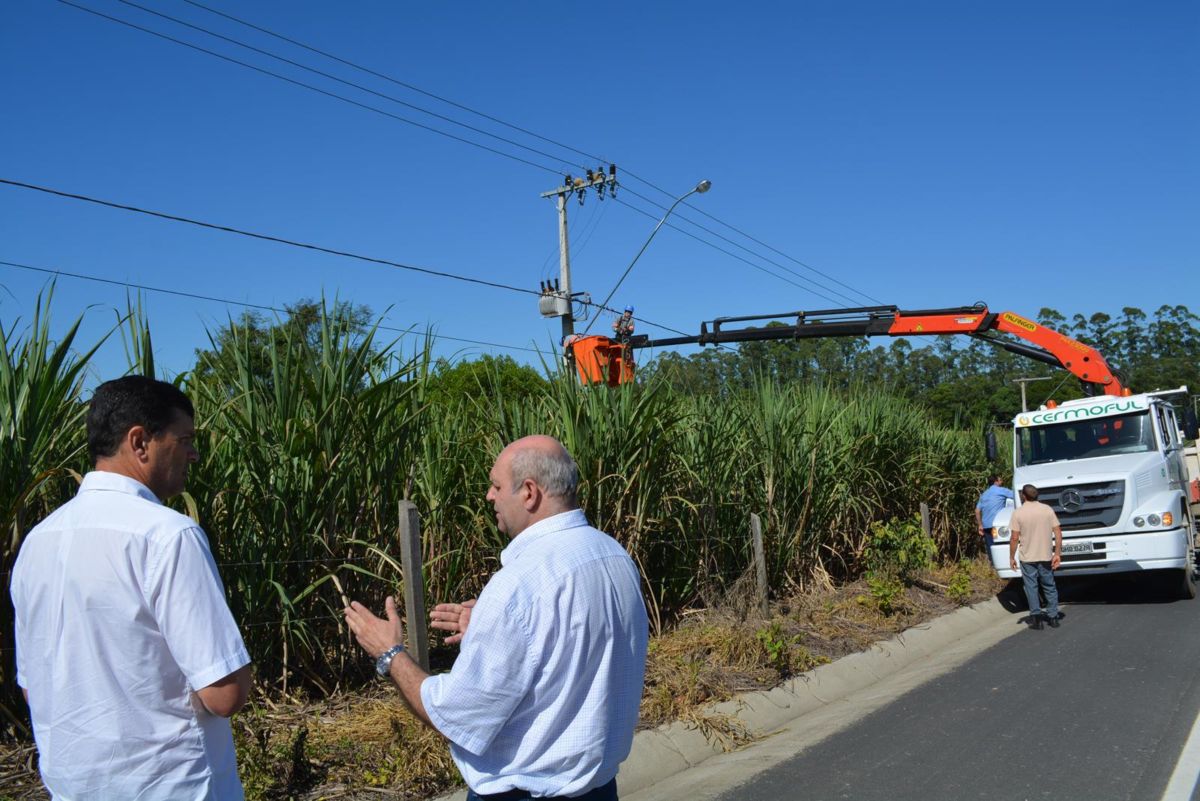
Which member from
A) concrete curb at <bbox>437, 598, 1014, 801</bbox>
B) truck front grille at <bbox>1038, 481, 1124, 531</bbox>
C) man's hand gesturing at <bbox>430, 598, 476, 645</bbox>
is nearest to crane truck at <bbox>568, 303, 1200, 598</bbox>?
truck front grille at <bbox>1038, 481, 1124, 531</bbox>

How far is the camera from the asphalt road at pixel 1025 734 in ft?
18.3

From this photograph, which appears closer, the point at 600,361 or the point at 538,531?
the point at 538,531

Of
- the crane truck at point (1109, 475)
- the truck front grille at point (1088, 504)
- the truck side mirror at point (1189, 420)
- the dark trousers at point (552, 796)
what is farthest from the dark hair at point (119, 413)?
the truck side mirror at point (1189, 420)

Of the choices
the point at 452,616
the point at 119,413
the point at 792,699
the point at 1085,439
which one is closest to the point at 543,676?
the point at 452,616

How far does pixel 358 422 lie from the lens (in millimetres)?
6375

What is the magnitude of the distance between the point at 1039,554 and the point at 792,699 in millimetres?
5438

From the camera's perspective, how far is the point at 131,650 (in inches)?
90.2

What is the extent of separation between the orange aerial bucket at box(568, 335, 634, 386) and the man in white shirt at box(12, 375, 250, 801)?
20.4ft

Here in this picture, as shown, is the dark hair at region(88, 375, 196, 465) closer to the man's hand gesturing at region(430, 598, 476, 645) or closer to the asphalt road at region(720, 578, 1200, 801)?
the man's hand gesturing at region(430, 598, 476, 645)

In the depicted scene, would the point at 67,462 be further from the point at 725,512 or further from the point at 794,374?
the point at 794,374

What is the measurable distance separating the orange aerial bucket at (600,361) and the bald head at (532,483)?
577 centimetres

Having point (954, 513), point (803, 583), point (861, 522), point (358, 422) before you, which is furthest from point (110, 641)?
point (954, 513)

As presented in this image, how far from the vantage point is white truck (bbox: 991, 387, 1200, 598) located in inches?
511

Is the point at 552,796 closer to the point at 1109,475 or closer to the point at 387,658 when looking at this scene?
the point at 387,658
